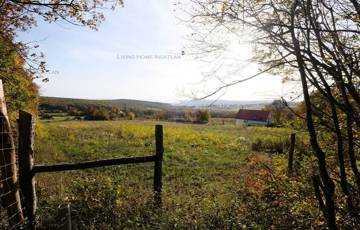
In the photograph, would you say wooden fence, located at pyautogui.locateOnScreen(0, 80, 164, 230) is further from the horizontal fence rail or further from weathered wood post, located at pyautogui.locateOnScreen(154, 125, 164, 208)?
weathered wood post, located at pyautogui.locateOnScreen(154, 125, 164, 208)

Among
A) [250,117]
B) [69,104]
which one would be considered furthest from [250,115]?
[69,104]

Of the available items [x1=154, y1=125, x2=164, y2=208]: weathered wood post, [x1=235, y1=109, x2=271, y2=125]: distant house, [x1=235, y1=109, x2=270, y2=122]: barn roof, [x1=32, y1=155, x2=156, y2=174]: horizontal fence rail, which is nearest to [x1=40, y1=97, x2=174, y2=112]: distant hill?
[x1=235, y1=109, x2=271, y2=125]: distant house

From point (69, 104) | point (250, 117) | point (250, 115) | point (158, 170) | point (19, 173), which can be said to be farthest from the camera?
point (69, 104)

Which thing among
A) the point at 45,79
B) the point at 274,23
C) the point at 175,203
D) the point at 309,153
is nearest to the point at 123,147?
the point at 45,79

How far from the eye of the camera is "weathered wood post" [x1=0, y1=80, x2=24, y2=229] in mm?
4074

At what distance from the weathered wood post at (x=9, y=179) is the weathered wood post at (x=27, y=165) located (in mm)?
239

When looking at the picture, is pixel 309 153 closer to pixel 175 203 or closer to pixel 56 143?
pixel 175 203

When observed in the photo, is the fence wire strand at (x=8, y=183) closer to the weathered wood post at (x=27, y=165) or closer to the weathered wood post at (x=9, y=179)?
the weathered wood post at (x=9, y=179)

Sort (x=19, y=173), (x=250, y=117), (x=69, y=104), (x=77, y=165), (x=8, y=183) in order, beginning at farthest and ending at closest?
(x=69, y=104) → (x=250, y=117) → (x=77, y=165) → (x=19, y=173) → (x=8, y=183)

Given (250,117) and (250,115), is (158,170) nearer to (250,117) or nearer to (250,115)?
(250,117)

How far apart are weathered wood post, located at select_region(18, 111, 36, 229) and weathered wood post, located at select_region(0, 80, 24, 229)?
0.24m

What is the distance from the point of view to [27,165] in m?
4.51

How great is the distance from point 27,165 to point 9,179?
14.8 inches

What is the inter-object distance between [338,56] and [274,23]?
72 cm
